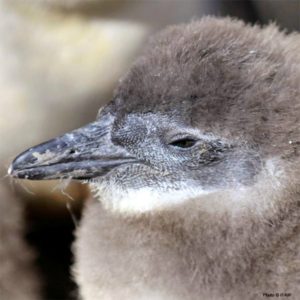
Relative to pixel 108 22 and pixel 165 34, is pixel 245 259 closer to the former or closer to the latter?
pixel 165 34

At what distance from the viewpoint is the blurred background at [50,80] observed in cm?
182

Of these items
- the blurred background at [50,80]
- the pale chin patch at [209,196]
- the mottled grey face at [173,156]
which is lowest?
the pale chin patch at [209,196]

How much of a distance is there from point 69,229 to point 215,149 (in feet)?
2.77

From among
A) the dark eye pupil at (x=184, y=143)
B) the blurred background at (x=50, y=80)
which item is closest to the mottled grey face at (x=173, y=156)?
the dark eye pupil at (x=184, y=143)

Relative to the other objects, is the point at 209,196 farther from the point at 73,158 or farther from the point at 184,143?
the point at 73,158

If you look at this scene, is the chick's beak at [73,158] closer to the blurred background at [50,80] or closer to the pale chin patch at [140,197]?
the pale chin patch at [140,197]

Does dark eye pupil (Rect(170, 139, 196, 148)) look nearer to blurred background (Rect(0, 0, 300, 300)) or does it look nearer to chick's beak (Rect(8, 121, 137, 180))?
chick's beak (Rect(8, 121, 137, 180))

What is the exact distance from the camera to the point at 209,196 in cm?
134

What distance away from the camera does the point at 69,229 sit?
81.7 inches

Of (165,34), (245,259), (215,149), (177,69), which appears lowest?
→ (245,259)

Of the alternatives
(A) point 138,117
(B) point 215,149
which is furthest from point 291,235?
(A) point 138,117

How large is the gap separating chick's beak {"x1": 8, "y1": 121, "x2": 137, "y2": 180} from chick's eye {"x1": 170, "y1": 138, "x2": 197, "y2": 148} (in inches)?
3.3

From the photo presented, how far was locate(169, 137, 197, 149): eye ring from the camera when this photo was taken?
4.39 feet

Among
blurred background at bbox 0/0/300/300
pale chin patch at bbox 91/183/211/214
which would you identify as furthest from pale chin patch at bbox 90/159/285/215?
blurred background at bbox 0/0/300/300
